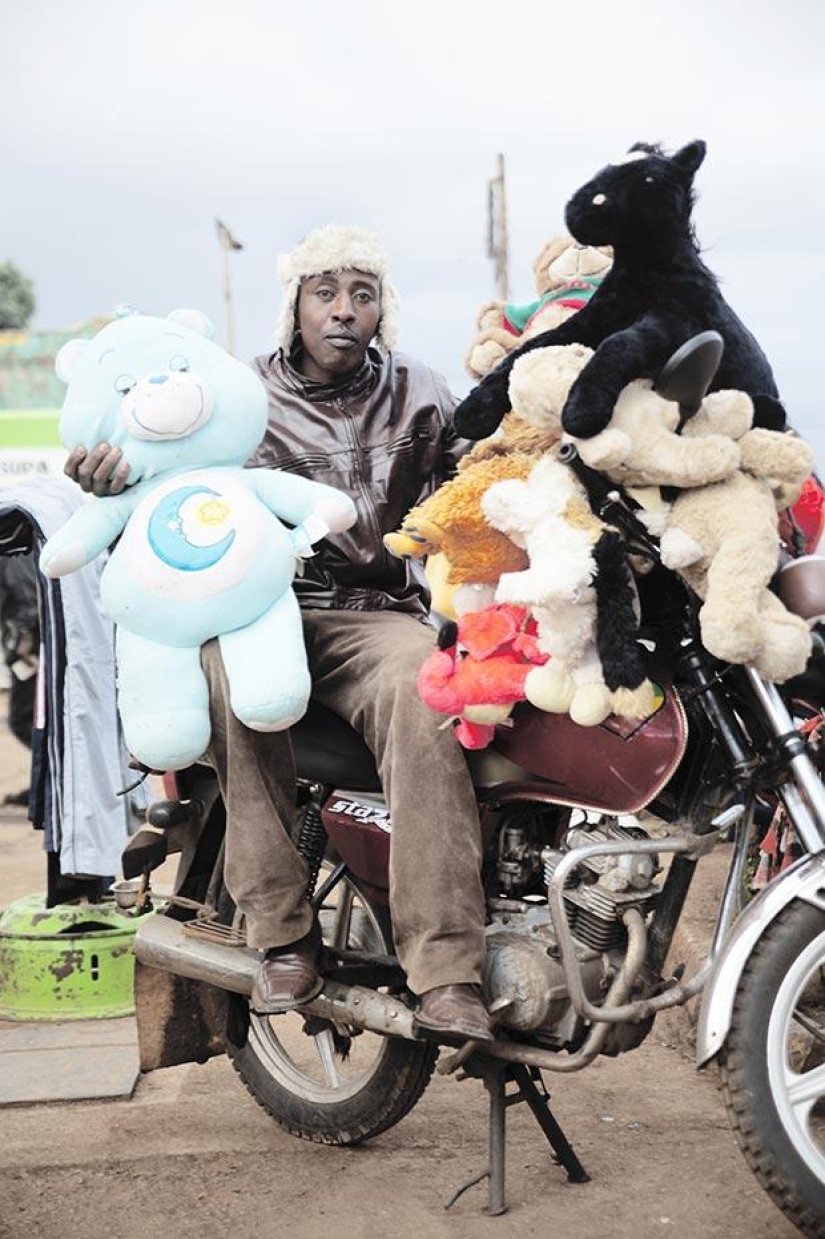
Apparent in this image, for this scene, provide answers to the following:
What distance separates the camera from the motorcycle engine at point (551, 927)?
2.90m

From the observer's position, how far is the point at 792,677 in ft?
8.70

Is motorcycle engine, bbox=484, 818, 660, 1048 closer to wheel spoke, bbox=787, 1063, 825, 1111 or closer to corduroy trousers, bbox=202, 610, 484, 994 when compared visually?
corduroy trousers, bbox=202, 610, 484, 994

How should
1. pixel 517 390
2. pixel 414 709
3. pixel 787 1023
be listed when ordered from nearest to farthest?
pixel 787 1023 < pixel 517 390 < pixel 414 709

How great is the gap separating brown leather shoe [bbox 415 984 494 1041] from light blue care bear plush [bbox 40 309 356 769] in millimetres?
645

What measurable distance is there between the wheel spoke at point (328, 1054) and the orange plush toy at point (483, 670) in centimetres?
123

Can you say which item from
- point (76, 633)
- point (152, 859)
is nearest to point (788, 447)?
point (152, 859)

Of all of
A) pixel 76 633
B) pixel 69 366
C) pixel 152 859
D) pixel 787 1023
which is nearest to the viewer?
pixel 787 1023

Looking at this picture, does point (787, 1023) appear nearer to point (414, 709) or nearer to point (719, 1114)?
point (414, 709)

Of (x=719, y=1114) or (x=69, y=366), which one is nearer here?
(x=69, y=366)

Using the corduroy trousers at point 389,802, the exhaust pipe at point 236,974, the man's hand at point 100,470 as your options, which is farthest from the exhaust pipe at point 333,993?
the man's hand at point 100,470

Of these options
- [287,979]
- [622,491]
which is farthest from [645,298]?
[287,979]

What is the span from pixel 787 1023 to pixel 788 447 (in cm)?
103

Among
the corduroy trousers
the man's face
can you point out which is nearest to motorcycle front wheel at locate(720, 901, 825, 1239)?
the corduroy trousers

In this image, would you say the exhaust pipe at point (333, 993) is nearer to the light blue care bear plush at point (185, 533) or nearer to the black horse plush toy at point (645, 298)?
the light blue care bear plush at point (185, 533)
